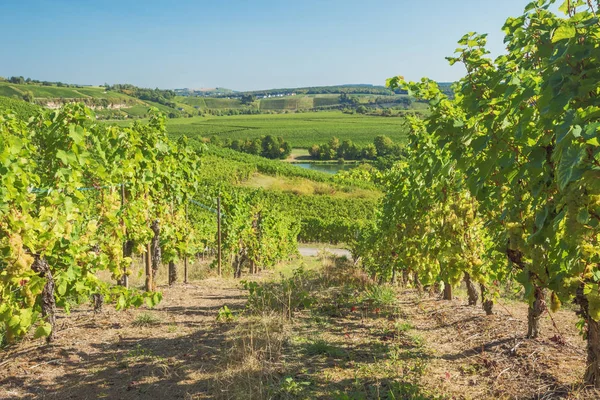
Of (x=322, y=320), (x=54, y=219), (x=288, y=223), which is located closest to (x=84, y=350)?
(x=54, y=219)

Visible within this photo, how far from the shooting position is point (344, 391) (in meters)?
3.43

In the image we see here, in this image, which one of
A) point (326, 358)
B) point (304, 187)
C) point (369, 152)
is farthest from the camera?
point (369, 152)

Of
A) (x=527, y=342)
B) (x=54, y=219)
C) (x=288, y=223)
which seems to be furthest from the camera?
(x=288, y=223)

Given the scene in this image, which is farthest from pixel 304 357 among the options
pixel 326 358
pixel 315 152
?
A: pixel 315 152

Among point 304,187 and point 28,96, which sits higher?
point 28,96

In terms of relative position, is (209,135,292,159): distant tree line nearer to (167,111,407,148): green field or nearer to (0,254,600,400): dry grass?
(167,111,407,148): green field

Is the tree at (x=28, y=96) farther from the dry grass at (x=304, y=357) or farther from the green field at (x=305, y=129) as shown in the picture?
the dry grass at (x=304, y=357)

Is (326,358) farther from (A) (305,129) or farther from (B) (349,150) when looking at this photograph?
(A) (305,129)

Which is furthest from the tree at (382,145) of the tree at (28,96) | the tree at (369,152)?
the tree at (28,96)

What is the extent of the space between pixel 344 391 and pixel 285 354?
93cm

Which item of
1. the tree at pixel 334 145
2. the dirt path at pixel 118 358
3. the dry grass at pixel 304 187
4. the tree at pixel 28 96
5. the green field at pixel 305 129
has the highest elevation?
the tree at pixel 28 96

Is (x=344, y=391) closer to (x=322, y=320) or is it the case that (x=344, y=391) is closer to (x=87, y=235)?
(x=322, y=320)

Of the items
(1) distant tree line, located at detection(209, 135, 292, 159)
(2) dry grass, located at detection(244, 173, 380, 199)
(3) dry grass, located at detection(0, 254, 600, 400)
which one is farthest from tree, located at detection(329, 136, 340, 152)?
(3) dry grass, located at detection(0, 254, 600, 400)

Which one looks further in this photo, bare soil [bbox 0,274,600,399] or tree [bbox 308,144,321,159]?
tree [bbox 308,144,321,159]
